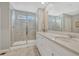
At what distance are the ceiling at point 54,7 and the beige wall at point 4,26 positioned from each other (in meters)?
0.14

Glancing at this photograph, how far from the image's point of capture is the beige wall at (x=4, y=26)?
156cm

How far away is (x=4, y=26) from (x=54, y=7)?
89 cm

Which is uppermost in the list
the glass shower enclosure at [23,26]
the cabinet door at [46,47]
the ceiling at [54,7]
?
the ceiling at [54,7]

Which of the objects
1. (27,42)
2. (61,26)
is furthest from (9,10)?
(61,26)

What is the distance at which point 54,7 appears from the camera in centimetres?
163

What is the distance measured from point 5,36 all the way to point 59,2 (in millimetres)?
1039

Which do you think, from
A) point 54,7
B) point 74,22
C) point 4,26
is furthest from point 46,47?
point 4,26

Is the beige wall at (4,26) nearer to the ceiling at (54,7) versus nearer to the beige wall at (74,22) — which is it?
the ceiling at (54,7)

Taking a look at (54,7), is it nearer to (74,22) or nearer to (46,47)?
(74,22)

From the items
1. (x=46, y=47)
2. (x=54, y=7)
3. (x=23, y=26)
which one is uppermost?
(x=54, y=7)

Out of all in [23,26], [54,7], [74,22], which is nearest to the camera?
[74,22]

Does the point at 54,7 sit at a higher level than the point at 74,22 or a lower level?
higher

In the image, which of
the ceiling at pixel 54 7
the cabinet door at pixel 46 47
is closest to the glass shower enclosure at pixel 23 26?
the ceiling at pixel 54 7

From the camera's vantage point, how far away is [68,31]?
1418 mm
